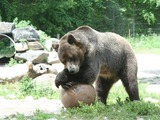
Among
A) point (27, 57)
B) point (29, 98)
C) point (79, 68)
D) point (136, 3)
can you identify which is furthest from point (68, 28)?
point (79, 68)

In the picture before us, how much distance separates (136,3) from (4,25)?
727 inches

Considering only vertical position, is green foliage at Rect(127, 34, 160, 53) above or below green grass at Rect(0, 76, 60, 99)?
below

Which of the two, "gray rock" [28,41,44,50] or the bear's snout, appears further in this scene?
"gray rock" [28,41,44,50]

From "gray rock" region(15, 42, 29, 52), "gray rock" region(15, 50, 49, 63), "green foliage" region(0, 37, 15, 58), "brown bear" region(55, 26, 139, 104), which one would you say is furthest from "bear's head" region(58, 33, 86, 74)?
"green foliage" region(0, 37, 15, 58)

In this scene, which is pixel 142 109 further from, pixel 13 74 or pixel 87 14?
pixel 87 14

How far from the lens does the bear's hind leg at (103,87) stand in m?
8.34

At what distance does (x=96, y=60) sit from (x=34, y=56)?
5682 millimetres

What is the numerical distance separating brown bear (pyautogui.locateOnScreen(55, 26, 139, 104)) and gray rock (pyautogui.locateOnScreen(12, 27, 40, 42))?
20.2ft

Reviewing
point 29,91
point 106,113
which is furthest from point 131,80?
point 29,91

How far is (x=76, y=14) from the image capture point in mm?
29109

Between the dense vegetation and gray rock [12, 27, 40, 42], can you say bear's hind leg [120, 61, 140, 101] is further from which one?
the dense vegetation

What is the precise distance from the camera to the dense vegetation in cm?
2617

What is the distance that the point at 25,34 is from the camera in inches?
560

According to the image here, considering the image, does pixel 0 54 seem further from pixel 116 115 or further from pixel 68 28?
pixel 68 28
